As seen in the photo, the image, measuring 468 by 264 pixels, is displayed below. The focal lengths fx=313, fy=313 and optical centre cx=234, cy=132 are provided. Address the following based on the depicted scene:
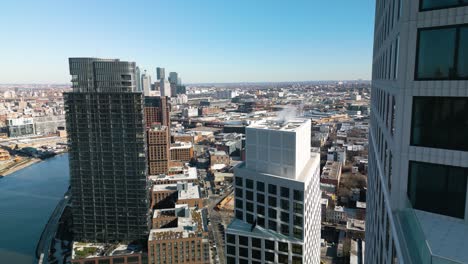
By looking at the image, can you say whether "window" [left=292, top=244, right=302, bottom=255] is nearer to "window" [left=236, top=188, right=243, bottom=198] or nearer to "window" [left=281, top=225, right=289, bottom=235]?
"window" [left=281, top=225, right=289, bottom=235]

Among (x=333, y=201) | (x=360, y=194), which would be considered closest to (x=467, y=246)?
(x=333, y=201)

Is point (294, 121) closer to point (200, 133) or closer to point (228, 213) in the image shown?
point (228, 213)

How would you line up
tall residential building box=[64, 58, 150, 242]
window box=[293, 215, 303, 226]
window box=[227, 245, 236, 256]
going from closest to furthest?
window box=[293, 215, 303, 226] → window box=[227, 245, 236, 256] → tall residential building box=[64, 58, 150, 242]

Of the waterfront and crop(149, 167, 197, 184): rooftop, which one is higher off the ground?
crop(149, 167, 197, 184): rooftop

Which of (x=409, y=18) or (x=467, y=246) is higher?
(x=409, y=18)

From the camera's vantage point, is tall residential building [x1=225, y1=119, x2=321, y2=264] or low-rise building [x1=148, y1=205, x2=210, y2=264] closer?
tall residential building [x1=225, y1=119, x2=321, y2=264]

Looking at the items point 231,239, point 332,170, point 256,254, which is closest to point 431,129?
point 256,254

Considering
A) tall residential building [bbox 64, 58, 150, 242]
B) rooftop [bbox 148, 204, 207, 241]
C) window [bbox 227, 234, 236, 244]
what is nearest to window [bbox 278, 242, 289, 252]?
window [bbox 227, 234, 236, 244]
